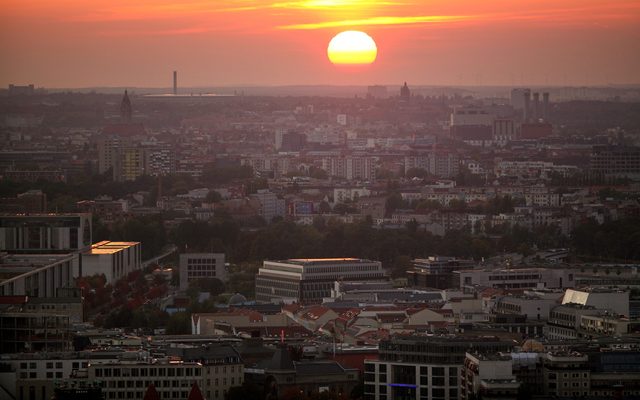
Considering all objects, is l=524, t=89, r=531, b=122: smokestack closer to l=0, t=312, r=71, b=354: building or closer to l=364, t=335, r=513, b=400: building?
l=0, t=312, r=71, b=354: building

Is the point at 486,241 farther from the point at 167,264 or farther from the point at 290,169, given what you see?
the point at 290,169

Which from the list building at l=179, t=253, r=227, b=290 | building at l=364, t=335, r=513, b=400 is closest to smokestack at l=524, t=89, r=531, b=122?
building at l=179, t=253, r=227, b=290

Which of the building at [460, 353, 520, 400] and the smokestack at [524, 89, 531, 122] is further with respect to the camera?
the smokestack at [524, 89, 531, 122]

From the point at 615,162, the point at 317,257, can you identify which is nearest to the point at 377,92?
the point at 615,162

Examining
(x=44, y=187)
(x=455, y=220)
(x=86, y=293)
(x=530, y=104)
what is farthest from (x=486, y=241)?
(x=530, y=104)

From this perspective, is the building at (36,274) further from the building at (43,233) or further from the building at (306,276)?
the building at (306,276)

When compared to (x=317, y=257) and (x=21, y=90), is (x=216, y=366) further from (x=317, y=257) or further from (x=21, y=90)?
(x=21, y=90)
